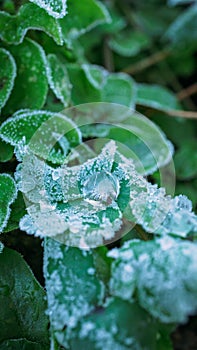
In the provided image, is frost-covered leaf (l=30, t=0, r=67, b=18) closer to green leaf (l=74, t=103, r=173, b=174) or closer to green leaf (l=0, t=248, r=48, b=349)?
green leaf (l=74, t=103, r=173, b=174)

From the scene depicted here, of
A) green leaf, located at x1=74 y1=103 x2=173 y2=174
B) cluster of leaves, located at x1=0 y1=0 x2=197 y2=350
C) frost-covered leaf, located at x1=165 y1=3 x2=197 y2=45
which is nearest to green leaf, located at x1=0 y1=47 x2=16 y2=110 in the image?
cluster of leaves, located at x1=0 y1=0 x2=197 y2=350

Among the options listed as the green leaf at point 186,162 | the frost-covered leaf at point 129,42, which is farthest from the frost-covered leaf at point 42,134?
the frost-covered leaf at point 129,42

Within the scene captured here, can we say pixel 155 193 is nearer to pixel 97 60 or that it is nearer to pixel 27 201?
pixel 27 201

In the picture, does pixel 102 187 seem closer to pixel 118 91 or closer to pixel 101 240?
pixel 101 240

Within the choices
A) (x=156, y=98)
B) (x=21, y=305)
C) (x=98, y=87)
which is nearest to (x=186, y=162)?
(x=156, y=98)

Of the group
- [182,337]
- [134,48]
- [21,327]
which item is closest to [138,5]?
[134,48]

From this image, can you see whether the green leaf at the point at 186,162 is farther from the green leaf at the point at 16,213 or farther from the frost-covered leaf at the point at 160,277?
the frost-covered leaf at the point at 160,277

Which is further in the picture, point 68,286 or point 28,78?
point 28,78
